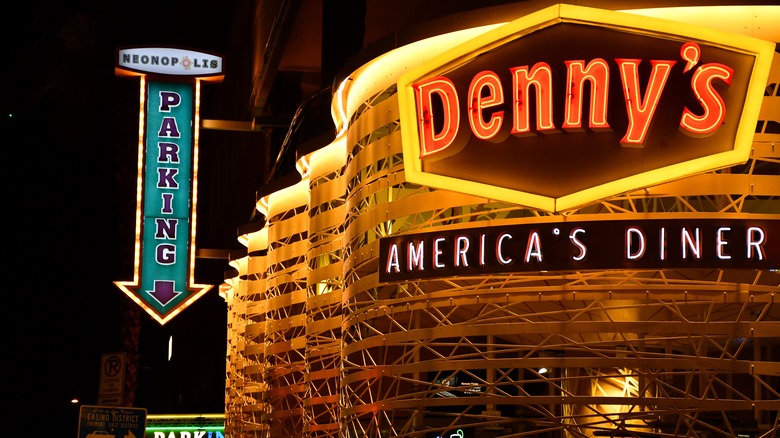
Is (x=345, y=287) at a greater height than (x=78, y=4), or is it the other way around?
(x=78, y=4)

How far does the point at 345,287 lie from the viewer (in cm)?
2230

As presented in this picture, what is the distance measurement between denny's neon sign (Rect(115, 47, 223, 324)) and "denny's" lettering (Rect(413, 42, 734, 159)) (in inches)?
669

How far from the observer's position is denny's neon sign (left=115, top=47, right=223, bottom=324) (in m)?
35.0

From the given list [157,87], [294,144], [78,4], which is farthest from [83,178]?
[294,144]

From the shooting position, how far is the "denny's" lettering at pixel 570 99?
17.7 m

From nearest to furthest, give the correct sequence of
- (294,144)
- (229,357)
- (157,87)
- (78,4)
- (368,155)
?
(368,155)
(294,144)
(157,87)
(78,4)
(229,357)

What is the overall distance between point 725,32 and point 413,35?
4613mm

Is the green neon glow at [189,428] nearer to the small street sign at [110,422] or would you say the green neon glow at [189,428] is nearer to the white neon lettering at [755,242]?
the small street sign at [110,422]

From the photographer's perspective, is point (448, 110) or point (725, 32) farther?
point (448, 110)

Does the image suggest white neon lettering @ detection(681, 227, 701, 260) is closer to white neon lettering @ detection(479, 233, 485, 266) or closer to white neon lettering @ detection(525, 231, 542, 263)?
white neon lettering @ detection(525, 231, 542, 263)

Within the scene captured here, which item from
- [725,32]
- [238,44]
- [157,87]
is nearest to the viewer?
[725,32]

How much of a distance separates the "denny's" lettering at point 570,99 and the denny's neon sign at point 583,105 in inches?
0.5

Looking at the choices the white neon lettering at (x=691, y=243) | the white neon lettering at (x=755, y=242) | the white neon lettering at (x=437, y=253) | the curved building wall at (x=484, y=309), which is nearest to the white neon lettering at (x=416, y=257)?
the white neon lettering at (x=437, y=253)

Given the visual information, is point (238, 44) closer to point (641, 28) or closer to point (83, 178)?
point (83, 178)
